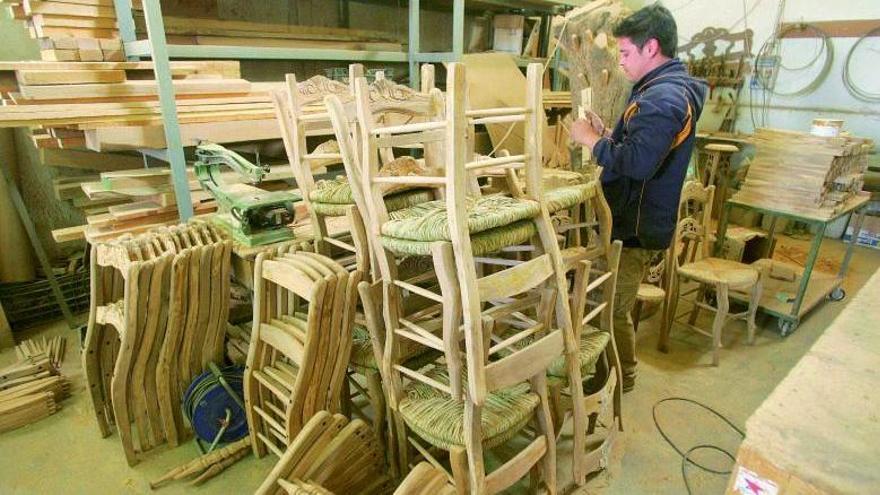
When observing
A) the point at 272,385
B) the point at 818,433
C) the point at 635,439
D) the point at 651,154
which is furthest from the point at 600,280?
the point at 272,385

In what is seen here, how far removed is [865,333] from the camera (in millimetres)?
1201

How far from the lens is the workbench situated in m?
2.98

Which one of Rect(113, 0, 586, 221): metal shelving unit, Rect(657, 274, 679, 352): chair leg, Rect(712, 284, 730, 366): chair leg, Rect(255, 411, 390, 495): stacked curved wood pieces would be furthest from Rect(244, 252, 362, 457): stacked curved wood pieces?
Rect(712, 284, 730, 366): chair leg

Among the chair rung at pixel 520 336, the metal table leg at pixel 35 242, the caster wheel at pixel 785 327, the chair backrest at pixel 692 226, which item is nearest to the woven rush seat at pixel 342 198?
the chair rung at pixel 520 336

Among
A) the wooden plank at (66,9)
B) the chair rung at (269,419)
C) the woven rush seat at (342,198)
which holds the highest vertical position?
the wooden plank at (66,9)

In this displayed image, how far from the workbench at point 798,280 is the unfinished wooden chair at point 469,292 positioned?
2239 mm

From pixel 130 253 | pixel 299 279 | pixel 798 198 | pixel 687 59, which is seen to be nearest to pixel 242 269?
pixel 130 253

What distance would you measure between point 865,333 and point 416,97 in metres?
1.54

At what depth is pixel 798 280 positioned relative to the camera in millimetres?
3541

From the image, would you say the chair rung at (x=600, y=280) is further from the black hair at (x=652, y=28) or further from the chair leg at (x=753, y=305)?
the chair leg at (x=753, y=305)

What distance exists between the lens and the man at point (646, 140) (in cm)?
191

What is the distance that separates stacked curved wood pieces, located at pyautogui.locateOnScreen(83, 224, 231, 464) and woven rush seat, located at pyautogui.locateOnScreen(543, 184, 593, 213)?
133 centimetres

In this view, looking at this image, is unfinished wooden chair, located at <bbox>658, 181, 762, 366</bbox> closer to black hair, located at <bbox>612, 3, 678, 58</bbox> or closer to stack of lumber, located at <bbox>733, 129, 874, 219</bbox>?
stack of lumber, located at <bbox>733, 129, 874, 219</bbox>

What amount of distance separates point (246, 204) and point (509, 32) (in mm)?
3586
